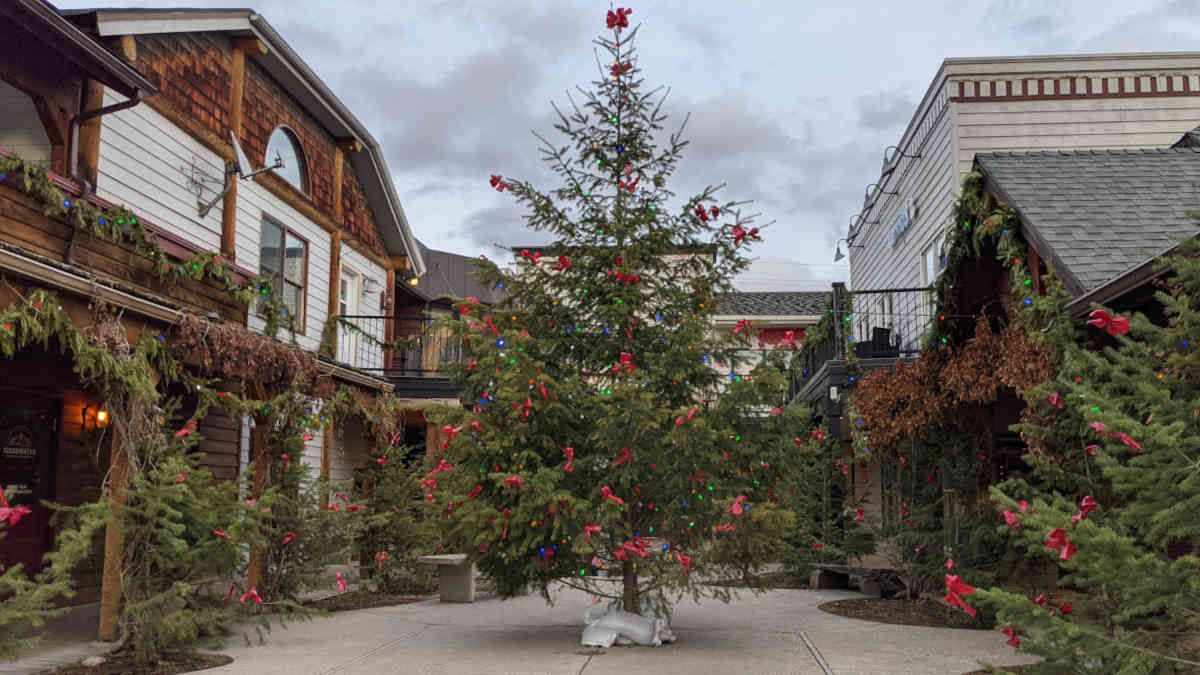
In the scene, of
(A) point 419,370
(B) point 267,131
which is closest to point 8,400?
(B) point 267,131

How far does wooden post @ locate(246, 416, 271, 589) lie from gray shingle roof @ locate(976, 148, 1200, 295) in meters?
7.08

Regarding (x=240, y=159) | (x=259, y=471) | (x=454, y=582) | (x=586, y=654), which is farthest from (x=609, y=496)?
(x=240, y=159)

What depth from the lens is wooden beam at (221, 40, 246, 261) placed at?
41.0ft

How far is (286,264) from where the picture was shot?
14.4m

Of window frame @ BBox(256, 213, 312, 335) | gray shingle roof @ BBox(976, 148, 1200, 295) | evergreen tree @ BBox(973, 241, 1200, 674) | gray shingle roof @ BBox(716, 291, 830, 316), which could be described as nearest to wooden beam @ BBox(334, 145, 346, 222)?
window frame @ BBox(256, 213, 312, 335)

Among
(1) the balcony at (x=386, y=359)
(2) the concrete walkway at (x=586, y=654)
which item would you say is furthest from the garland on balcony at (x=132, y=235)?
(1) the balcony at (x=386, y=359)

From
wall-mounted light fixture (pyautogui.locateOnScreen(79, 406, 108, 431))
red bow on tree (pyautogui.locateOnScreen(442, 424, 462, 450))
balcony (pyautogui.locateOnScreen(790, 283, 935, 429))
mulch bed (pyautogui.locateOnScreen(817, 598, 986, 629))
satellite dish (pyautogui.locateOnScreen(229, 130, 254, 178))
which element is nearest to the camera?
red bow on tree (pyautogui.locateOnScreen(442, 424, 462, 450))

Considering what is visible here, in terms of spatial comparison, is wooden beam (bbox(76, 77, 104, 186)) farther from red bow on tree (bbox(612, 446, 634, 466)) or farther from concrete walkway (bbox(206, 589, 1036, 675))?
red bow on tree (bbox(612, 446, 634, 466))

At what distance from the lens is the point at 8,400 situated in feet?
32.9

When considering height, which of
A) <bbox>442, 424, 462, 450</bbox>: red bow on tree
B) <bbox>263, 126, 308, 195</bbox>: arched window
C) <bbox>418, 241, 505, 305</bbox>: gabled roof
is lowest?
<bbox>442, 424, 462, 450</bbox>: red bow on tree

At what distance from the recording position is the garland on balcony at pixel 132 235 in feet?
26.4

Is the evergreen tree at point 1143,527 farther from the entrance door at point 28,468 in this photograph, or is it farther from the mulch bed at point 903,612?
the entrance door at point 28,468

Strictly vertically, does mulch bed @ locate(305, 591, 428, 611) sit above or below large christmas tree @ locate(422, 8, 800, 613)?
below

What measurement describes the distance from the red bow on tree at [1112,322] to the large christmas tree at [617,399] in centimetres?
306
